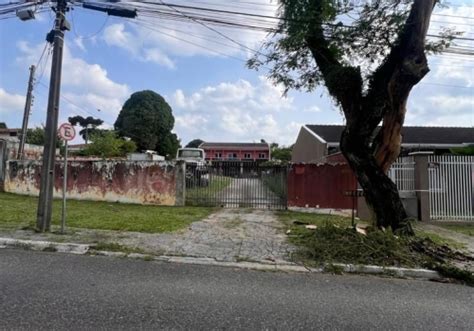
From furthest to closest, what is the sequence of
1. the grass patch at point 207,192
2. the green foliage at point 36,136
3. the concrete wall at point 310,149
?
the green foliage at point 36,136 < the concrete wall at point 310,149 < the grass patch at point 207,192

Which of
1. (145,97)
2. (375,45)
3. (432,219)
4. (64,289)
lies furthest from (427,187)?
(145,97)

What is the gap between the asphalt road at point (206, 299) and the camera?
12.9ft

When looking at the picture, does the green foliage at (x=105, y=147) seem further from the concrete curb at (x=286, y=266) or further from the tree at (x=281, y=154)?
the tree at (x=281, y=154)

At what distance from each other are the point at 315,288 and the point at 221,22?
26.3ft

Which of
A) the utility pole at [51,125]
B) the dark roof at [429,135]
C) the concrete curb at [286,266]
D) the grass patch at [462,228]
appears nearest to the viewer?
the concrete curb at [286,266]

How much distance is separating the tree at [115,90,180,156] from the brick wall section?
1540 inches

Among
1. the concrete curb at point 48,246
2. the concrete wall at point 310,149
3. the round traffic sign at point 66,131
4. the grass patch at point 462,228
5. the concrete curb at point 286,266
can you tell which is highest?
the concrete wall at point 310,149

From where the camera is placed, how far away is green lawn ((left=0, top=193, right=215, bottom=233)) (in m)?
9.55

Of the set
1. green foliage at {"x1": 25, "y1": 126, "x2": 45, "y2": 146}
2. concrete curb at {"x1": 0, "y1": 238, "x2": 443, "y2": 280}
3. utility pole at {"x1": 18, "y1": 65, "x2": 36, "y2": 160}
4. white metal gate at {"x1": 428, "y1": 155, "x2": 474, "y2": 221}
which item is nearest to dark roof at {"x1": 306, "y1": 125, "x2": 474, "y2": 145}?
white metal gate at {"x1": 428, "y1": 155, "x2": 474, "y2": 221}

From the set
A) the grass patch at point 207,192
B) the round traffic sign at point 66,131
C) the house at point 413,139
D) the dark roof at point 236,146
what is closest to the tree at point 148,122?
the dark roof at point 236,146

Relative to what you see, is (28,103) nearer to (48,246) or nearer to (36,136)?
(48,246)

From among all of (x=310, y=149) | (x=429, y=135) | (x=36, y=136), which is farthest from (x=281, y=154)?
(x=429, y=135)

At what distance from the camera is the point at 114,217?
1109 cm

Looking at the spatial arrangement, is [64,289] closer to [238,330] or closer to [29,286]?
[29,286]
